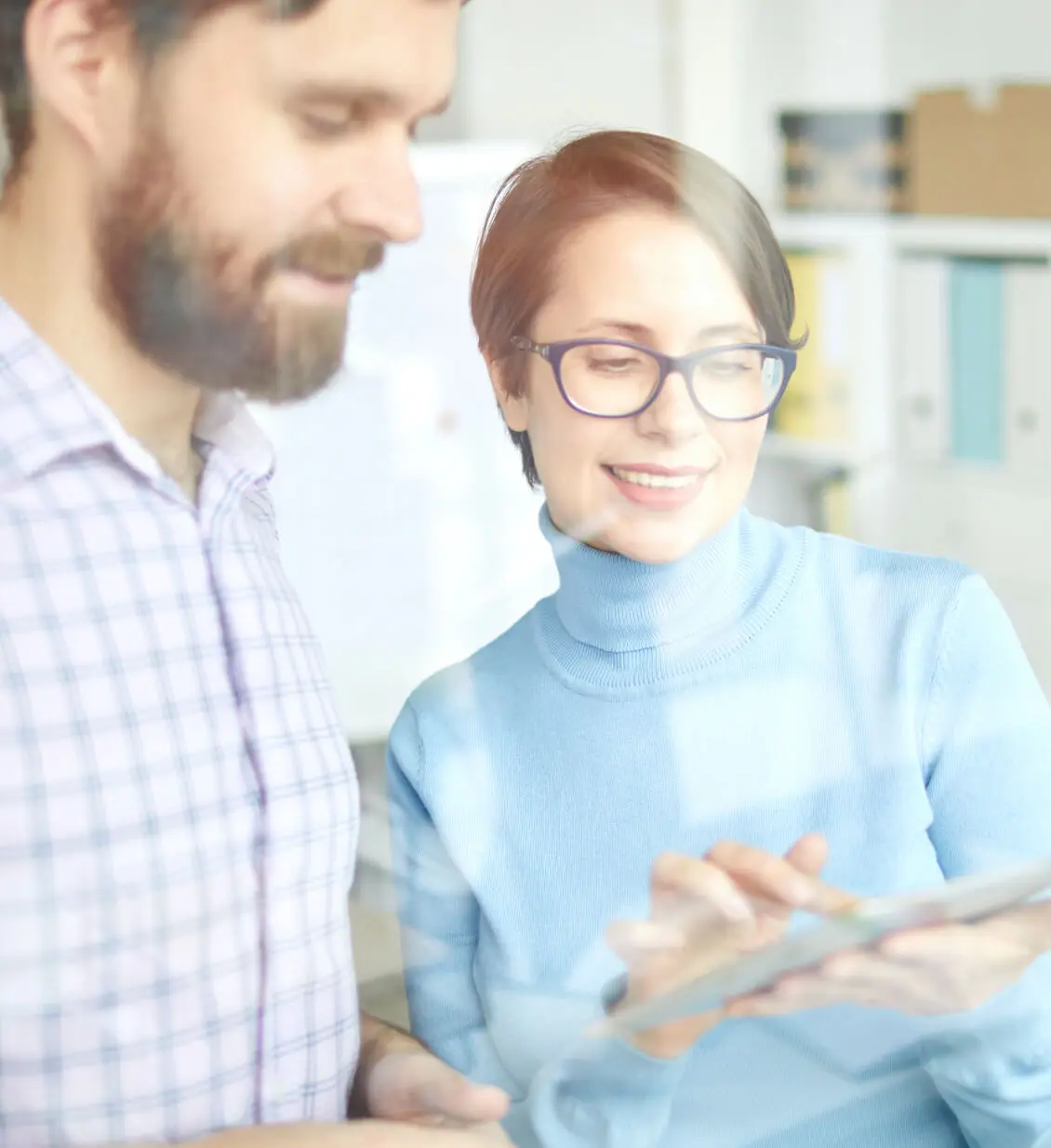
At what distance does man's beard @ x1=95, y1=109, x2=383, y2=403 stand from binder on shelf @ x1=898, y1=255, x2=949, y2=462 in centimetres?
33

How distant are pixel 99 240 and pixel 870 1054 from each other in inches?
22.9

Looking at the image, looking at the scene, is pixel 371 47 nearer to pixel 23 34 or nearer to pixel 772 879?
pixel 23 34

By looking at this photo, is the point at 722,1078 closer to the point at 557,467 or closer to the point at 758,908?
the point at 758,908

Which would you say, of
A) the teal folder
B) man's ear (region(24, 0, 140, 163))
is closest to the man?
man's ear (region(24, 0, 140, 163))

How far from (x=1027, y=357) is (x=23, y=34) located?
58 centimetres

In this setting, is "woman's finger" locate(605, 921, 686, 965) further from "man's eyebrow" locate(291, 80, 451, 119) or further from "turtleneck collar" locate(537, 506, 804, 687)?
"man's eyebrow" locate(291, 80, 451, 119)

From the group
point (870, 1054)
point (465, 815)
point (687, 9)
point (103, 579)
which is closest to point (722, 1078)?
point (870, 1054)

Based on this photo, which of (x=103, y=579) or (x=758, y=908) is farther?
(x=758, y=908)

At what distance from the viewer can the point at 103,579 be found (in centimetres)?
56

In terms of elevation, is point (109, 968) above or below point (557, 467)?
below

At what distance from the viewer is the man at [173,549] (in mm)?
545

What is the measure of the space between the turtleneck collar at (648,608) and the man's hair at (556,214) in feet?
0.20

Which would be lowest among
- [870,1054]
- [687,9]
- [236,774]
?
[870,1054]

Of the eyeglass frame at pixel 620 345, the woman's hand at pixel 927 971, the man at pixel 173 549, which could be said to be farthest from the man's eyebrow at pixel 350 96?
the woman's hand at pixel 927 971
